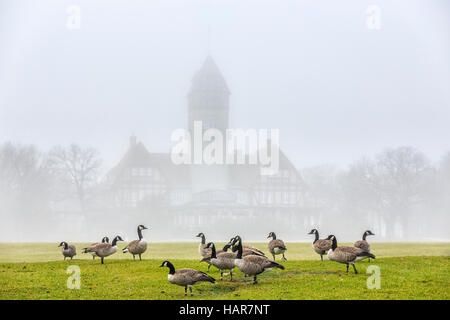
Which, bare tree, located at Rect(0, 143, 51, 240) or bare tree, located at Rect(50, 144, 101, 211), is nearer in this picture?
bare tree, located at Rect(0, 143, 51, 240)

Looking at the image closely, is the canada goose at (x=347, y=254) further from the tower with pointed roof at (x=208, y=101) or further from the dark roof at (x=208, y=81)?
the dark roof at (x=208, y=81)

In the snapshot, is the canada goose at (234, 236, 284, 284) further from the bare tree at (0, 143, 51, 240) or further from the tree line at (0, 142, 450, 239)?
the bare tree at (0, 143, 51, 240)

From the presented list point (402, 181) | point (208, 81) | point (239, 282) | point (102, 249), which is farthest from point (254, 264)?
point (208, 81)

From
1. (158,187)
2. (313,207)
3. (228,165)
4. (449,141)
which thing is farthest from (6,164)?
(449,141)

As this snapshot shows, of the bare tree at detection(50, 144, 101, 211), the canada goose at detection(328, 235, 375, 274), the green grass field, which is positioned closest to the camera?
the green grass field

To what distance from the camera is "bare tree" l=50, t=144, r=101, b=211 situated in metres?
94.2

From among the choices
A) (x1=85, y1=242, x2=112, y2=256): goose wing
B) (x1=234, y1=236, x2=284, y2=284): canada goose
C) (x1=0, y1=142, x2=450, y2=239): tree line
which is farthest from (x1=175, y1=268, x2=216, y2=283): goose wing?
(x1=0, y1=142, x2=450, y2=239): tree line

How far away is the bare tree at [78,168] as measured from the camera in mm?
94250

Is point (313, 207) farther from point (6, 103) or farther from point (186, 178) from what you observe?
point (6, 103)

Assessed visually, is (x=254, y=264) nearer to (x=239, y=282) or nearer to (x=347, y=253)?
(x=239, y=282)

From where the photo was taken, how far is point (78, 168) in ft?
310

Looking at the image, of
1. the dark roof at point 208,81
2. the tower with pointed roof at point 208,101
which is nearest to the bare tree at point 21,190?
the tower with pointed roof at point 208,101

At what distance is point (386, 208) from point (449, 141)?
62.5 metres
